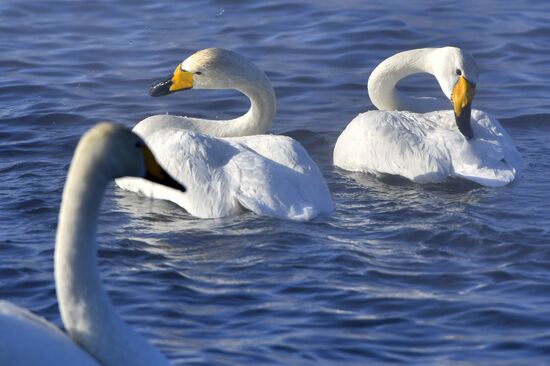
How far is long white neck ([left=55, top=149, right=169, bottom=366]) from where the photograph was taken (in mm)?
5535

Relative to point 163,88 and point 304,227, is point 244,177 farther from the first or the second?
point 163,88

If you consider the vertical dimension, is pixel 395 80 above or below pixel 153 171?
below

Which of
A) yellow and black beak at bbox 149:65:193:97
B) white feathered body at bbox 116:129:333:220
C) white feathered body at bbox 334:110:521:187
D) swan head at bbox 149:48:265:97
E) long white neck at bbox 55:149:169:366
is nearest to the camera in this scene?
long white neck at bbox 55:149:169:366

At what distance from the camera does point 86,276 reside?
557 cm

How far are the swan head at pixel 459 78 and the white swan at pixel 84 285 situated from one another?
4890mm

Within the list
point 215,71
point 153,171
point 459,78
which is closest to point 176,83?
point 215,71

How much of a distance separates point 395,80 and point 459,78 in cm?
95

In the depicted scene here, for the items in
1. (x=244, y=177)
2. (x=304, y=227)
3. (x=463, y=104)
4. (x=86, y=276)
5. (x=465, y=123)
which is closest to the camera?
(x=86, y=276)

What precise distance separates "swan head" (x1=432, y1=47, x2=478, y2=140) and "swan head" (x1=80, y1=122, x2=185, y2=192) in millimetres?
4913

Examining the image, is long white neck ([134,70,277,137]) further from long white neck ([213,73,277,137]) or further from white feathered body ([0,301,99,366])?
white feathered body ([0,301,99,366])

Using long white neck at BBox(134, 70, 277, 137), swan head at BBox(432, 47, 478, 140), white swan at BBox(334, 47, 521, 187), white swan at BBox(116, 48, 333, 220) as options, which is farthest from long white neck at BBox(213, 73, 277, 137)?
swan head at BBox(432, 47, 478, 140)

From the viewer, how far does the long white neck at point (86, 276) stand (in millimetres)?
5535

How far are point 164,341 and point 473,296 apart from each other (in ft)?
5.88

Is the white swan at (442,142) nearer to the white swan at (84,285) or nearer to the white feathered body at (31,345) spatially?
the white swan at (84,285)
